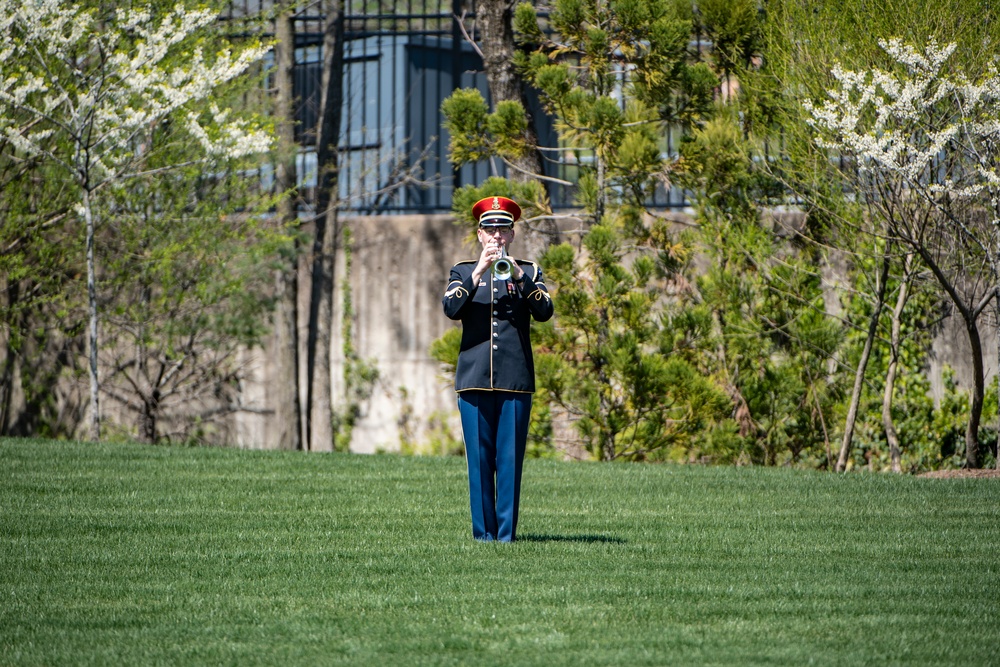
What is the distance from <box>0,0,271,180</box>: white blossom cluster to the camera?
1178 centimetres

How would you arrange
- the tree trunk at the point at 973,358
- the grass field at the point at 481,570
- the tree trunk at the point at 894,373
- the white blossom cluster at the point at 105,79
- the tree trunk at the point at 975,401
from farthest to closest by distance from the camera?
the white blossom cluster at the point at 105,79
the tree trunk at the point at 894,373
the tree trunk at the point at 975,401
the tree trunk at the point at 973,358
the grass field at the point at 481,570

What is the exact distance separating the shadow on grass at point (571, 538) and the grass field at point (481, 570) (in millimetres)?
23

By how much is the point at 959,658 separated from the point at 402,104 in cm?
1382

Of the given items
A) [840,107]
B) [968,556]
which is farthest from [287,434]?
[968,556]

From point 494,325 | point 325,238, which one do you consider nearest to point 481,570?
point 494,325

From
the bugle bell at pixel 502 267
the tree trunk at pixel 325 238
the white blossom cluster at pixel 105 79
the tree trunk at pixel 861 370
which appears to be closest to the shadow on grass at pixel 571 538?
the bugle bell at pixel 502 267

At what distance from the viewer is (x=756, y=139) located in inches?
464

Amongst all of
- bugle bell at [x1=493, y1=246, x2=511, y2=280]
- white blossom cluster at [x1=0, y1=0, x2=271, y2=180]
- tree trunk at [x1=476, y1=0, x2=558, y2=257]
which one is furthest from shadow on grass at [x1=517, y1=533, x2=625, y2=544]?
white blossom cluster at [x1=0, y1=0, x2=271, y2=180]

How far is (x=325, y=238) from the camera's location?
16.0 m

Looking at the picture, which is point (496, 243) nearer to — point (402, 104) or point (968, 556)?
point (968, 556)

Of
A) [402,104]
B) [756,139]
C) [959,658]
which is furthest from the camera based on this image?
[402,104]

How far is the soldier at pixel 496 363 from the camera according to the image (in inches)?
250

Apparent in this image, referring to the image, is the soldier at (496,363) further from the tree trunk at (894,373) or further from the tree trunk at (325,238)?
the tree trunk at (325,238)

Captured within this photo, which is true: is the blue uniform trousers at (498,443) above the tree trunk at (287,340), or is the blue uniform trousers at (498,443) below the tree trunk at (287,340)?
below
